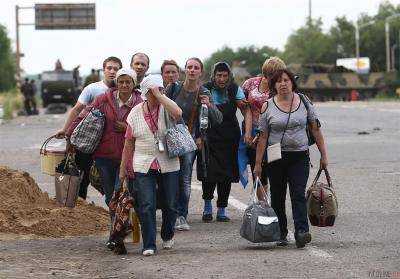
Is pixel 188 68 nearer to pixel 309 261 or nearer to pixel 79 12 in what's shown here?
pixel 309 261

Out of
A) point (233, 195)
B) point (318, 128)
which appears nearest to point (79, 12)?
point (233, 195)

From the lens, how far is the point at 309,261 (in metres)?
9.30

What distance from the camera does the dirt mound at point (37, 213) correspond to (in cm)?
1131

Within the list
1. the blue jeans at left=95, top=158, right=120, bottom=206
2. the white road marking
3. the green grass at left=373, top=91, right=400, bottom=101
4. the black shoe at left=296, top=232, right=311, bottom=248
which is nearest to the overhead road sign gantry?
the green grass at left=373, top=91, right=400, bottom=101

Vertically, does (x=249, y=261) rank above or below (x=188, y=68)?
below

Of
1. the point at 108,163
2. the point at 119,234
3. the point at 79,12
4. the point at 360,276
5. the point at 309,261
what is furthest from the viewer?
the point at 79,12

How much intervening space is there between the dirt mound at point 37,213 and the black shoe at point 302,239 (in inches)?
91.9

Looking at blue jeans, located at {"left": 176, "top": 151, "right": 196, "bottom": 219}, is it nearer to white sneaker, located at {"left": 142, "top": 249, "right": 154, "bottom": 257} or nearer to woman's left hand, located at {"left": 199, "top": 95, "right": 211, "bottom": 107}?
woman's left hand, located at {"left": 199, "top": 95, "right": 211, "bottom": 107}

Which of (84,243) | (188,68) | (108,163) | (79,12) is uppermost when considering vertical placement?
(79,12)

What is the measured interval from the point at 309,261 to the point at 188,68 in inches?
116

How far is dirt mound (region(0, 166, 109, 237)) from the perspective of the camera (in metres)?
11.3

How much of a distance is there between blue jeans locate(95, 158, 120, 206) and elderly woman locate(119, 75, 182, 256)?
0.74 m

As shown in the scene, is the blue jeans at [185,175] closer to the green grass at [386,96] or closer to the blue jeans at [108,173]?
the blue jeans at [108,173]

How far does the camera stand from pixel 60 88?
67500 millimetres
